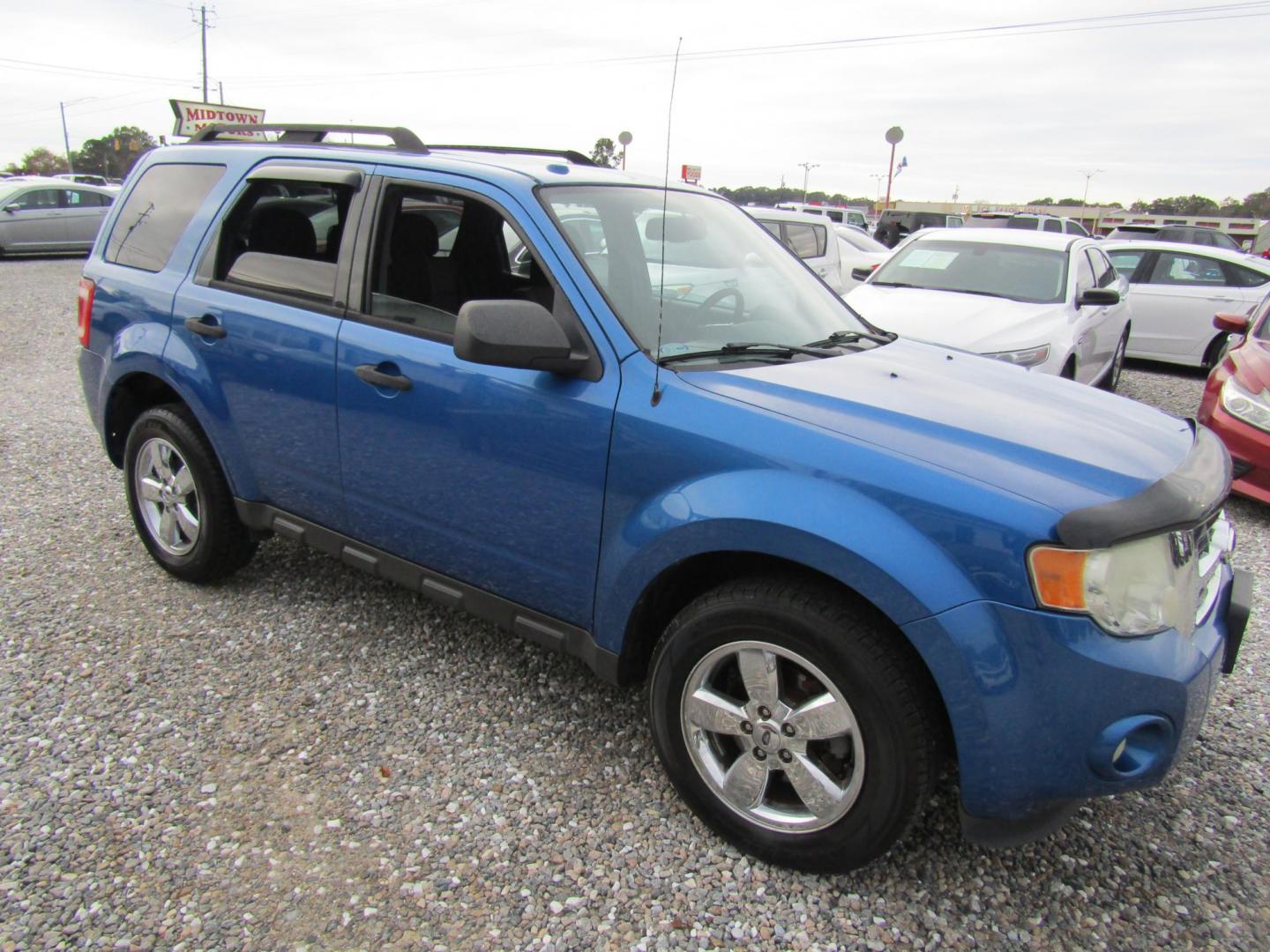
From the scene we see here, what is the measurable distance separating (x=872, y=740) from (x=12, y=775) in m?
2.51

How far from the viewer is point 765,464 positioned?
220 cm

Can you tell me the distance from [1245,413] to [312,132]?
5365mm

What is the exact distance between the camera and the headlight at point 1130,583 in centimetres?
190

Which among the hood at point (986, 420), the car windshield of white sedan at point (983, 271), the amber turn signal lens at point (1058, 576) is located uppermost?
the car windshield of white sedan at point (983, 271)

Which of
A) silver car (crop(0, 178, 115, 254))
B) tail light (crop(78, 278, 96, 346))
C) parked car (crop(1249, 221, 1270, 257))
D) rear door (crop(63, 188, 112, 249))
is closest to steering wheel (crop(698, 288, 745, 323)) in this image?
tail light (crop(78, 278, 96, 346))

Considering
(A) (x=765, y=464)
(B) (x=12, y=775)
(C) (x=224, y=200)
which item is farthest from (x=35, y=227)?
(A) (x=765, y=464)

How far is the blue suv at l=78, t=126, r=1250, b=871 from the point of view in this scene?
1972 millimetres

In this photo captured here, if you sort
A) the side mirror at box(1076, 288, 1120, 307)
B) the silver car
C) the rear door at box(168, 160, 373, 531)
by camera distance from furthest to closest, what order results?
1. the silver car
2. the side mirror at box(1076, 288, 1120, 307)
3. the rear door at box(168, 160, 373, 531)

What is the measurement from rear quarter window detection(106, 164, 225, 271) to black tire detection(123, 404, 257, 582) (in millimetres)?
673

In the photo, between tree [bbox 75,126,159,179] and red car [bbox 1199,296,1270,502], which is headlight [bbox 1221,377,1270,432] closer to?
red car [bbox 1199,296,1270,502]

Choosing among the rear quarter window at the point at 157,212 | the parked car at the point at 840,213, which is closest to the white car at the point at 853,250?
the parked car at the point at 840,213

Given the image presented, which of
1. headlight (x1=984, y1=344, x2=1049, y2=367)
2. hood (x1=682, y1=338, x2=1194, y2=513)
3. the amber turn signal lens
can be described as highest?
hood (x1=682, y1=338, x2=1194, y2=513)

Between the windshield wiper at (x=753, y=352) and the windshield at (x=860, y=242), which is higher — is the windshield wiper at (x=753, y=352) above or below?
below

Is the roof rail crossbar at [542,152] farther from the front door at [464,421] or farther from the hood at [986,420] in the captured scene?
the hood at [986,420]
